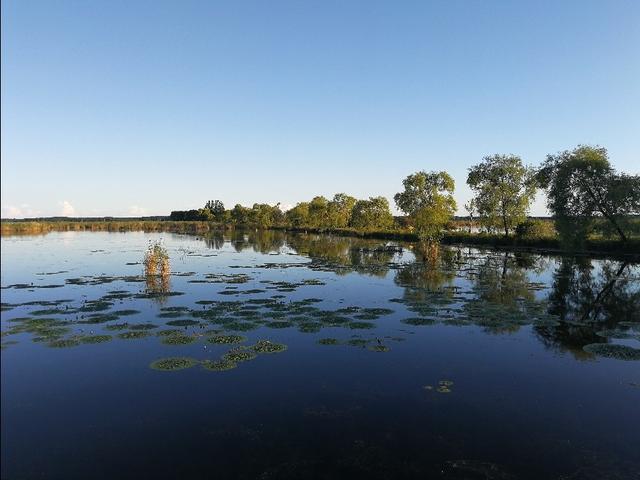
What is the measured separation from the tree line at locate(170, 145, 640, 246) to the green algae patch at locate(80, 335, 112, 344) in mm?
58052

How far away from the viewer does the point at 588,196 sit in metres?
57.3

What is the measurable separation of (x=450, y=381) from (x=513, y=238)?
71.8 m

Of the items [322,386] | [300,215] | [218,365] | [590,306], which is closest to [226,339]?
[218,365]

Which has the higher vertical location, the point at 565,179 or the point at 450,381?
the point at 565,179

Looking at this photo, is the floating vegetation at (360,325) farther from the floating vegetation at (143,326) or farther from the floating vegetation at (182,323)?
the floating vegetation at (143,326)

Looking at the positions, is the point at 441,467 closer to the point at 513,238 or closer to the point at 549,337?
the point at 549,337

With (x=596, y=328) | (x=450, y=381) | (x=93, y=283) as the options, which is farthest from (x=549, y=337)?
(x=93, y=283)

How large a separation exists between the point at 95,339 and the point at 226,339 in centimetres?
633

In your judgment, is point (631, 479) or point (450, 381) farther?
point (450, 381)

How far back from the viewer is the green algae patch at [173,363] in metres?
16.7

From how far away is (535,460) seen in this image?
10750 mm

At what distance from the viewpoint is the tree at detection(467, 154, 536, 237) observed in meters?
81.4

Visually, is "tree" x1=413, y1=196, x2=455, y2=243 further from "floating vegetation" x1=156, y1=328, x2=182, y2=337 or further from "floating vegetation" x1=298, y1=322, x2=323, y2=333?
"floating vegetation" x1=156, y1=328, x2=182, y2=337

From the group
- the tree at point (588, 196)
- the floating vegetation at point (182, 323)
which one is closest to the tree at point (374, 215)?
the tree at point (588, 196)
